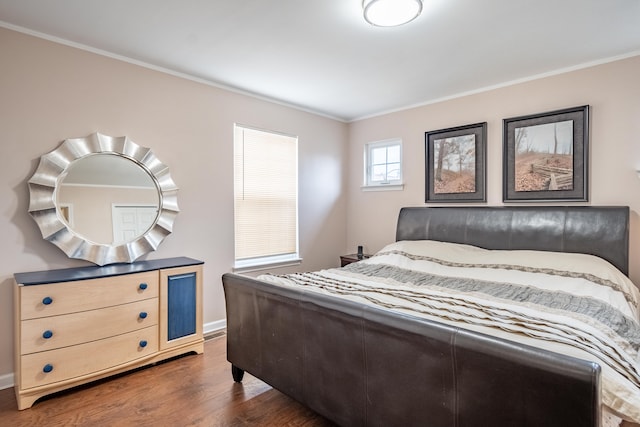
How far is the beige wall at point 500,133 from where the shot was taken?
2.71 meters

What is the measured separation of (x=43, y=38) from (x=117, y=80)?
0.49m

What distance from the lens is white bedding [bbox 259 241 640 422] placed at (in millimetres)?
1326

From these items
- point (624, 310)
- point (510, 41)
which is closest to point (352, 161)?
point (510, 41)

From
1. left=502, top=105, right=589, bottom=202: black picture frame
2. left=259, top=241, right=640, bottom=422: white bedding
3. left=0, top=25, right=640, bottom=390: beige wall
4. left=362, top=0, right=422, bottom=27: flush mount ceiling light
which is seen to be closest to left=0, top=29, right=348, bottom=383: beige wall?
A: left=0, top=25, right=640, bottom=390: beige wall

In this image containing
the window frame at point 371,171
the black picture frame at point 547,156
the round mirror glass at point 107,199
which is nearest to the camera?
the round mirror glass at point 107,199

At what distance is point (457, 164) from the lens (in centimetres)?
364

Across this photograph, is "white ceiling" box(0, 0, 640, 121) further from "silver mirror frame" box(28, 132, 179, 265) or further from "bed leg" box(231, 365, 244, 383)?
"bed leg" box(231, 365, 244, 383)

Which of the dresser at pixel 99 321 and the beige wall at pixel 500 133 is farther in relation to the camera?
the beige wall at pixel 500 133

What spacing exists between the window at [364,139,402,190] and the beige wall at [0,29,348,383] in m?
0.56

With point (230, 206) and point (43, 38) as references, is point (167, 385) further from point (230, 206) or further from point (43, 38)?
point (43, 38)

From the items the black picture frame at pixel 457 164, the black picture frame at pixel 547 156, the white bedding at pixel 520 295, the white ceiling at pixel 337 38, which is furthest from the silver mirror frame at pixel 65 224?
the black picture frame at pixel 547 156

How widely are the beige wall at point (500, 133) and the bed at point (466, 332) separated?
272mm

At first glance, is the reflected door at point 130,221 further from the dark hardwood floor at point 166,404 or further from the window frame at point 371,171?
the window frame at point 371,171

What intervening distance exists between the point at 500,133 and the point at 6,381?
443 cm
